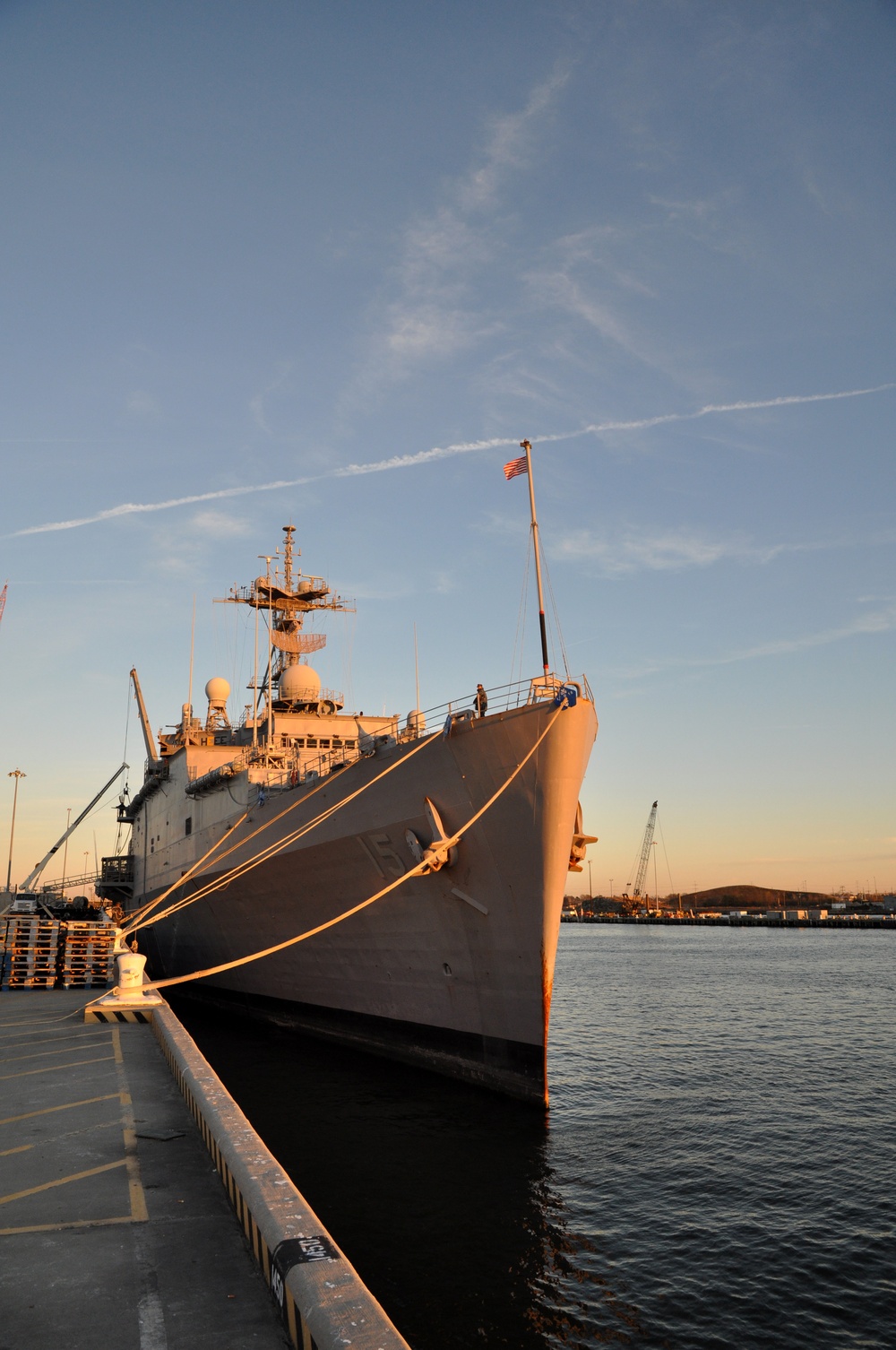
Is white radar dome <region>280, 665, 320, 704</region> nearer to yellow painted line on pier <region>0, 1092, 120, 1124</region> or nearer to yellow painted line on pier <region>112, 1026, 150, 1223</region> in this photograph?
yellow painted line on pier <region>112, 1026, 150, 1223</region>

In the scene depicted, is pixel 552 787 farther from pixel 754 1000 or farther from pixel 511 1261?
pixel 754 1000

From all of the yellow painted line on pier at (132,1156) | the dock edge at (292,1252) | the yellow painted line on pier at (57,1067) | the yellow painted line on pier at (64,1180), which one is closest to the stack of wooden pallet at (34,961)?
the yellow painted line on pier at (57,1067)

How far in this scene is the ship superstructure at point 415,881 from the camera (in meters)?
13.2

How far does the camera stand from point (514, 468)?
15.1m

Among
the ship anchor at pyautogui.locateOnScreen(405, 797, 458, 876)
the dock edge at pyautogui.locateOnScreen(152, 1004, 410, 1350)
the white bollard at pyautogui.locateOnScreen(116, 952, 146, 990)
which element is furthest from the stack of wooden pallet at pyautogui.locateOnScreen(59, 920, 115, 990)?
the dock edge at pyautogui.locateOnScreen(152, 1004, 410, 1350)

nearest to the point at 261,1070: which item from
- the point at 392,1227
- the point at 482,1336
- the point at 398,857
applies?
the point at 398,857

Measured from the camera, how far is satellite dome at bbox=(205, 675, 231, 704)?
1188 inches

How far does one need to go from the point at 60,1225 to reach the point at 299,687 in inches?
863

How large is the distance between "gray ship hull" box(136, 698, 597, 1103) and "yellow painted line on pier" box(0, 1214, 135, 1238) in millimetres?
8686

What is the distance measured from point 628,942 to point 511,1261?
3049 inches

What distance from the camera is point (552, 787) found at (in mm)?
13094

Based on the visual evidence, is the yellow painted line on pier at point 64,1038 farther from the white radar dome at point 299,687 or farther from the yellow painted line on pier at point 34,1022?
the white radar dome at point 299,687

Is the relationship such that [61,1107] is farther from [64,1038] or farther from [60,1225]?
[64,1038]

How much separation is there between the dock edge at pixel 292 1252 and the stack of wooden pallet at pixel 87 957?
42.9ft
